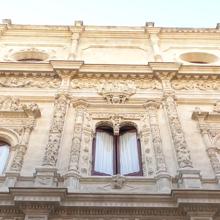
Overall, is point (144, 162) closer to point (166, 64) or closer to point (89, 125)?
point (89, 125)

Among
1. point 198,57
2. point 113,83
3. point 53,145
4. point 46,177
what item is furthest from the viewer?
point 198,57

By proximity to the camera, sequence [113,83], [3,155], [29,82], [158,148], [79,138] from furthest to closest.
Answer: [113,83], [29,82], [79,138], [3,155], [158,148]

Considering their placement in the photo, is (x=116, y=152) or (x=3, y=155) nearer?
(x=3, y=155)

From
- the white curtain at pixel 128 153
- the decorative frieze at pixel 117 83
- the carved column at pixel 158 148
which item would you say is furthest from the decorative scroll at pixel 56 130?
the carved column at pixel 158 148

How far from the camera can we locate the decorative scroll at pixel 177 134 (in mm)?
10281

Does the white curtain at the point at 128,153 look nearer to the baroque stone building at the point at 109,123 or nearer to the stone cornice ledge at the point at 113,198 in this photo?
the baroque stone building at the point at 109,123

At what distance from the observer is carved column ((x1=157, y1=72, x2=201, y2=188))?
956cm

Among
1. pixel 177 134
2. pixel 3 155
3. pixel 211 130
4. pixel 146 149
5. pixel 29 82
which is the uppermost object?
pixel 29 82

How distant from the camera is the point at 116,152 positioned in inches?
448

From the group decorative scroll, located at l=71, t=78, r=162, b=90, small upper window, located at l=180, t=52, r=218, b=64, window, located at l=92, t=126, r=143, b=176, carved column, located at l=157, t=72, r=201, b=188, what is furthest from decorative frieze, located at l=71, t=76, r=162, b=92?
small upper window, located at l=180, t=52, r=218, b=64

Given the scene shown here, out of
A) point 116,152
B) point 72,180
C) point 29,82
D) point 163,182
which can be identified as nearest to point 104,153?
point 116,152

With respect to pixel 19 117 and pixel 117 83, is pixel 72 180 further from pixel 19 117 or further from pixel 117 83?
pixel 117 83

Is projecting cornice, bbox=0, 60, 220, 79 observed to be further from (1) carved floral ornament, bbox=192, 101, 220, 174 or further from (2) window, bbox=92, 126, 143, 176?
(2) window, bbox=92, 126, 143, 176

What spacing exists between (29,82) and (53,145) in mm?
3821
